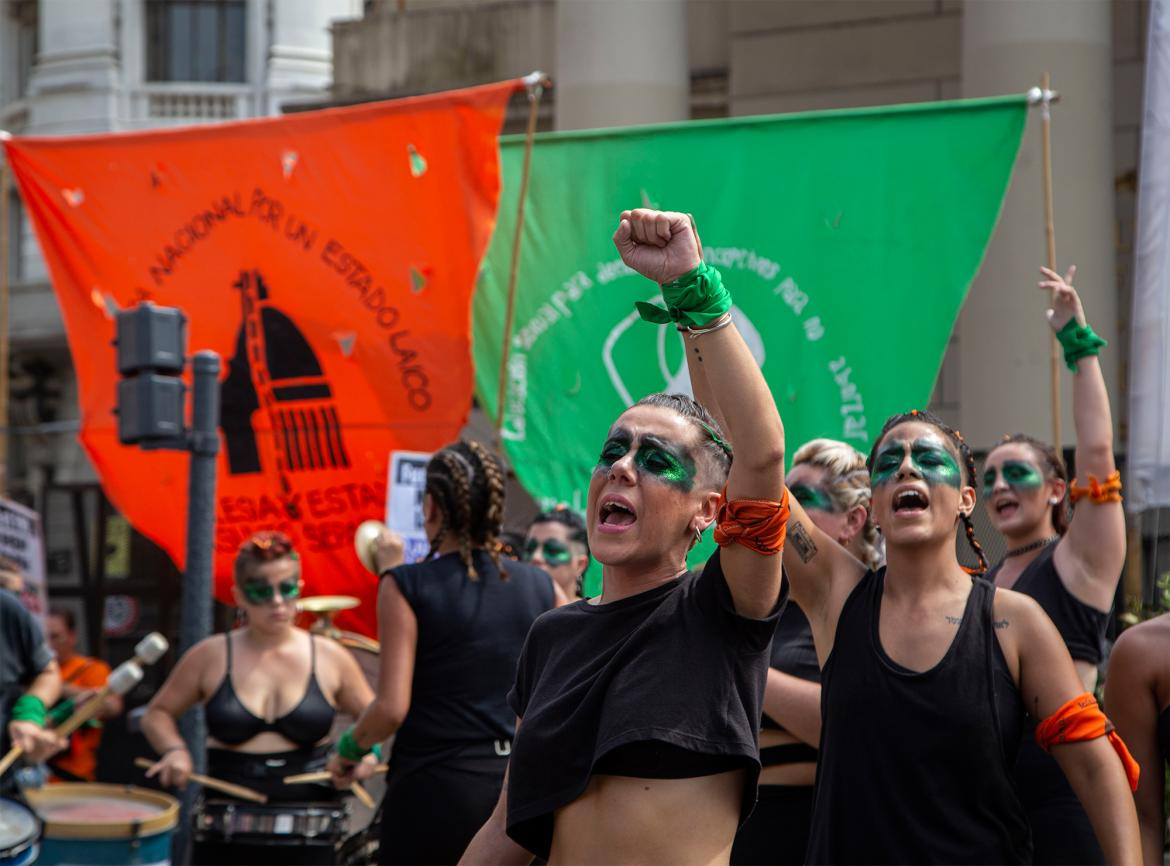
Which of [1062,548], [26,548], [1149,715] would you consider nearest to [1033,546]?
[1062,548]

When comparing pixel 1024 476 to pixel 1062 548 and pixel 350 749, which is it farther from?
pixel 350 749

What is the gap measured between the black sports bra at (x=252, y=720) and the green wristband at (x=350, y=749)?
1.05 metres

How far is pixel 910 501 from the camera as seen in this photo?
4.23m

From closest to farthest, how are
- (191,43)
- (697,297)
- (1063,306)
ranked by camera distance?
(697,297)
(1063,306)
(191,43)

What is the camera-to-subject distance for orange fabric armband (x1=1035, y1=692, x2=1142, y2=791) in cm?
384

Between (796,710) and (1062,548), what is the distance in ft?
3.62

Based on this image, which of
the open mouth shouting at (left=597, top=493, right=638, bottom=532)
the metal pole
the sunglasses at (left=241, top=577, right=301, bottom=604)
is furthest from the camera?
the metal pole

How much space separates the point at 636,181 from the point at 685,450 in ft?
22.4

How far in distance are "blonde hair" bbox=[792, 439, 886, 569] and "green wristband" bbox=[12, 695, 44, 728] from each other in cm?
421

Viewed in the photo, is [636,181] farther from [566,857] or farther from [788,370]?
[566,857]

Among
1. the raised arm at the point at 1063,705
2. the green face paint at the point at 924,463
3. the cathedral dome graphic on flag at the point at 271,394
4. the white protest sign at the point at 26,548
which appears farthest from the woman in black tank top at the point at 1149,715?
the white protest sign at the point at 26,548

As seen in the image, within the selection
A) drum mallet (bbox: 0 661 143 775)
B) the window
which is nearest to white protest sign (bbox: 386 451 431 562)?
drum mallet (bbox: 0 661 143 775)

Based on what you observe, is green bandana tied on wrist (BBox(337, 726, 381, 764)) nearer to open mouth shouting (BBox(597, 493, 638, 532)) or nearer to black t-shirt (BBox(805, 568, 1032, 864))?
black t-shirt (BBox(805, 568, 1032, 864))

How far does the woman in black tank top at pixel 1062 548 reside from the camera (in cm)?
466
